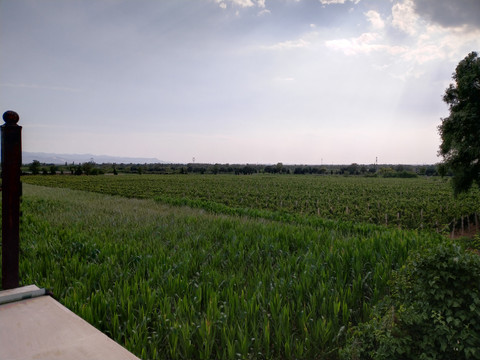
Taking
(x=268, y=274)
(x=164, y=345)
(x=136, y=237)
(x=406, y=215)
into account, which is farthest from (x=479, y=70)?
(x=164, y=345)

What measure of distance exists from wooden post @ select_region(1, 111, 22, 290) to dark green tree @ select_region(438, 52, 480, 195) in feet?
61.3

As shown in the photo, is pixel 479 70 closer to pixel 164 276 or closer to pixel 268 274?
pixel 268 274

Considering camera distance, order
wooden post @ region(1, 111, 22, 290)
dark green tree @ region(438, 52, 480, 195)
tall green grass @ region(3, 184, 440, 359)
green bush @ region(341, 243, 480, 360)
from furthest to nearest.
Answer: dark green tree @ region(438, 52, 480, 195) → wooden post @ region(1, 111, 22, 290) → tall green grass @ region(3, 184, 440, 359) → green bush @ region(341, 243, 480, 360)

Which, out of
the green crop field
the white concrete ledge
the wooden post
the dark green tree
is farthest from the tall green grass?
the dark green tree

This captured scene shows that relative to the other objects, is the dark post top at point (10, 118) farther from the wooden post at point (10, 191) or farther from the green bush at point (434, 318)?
the green bush at point (434, 318)

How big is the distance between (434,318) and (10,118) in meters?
5.59

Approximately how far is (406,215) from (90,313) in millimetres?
21665

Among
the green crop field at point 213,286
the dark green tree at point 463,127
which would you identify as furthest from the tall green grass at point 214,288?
the dark green tree at point 463,127

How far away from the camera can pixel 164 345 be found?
372cm

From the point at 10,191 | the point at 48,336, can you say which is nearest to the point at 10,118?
the point at 10,191

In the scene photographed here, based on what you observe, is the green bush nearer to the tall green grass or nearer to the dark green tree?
the tall green grass

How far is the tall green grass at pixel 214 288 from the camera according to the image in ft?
12.1

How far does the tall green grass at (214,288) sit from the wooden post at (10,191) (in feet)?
2.78

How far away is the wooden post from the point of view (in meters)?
4.32
